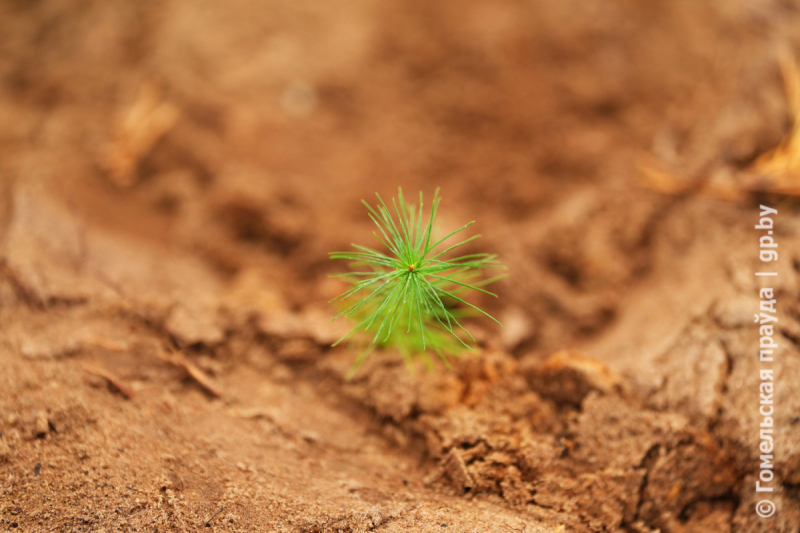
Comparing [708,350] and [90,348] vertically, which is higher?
[708,350]

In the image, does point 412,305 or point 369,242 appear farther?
point 369,242

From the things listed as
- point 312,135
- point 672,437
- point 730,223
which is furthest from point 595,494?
point 312,135

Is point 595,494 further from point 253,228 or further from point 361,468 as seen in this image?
point 253,228

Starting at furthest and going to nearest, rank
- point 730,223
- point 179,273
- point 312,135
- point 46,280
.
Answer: point 312,135 → point 179,273 → point 730,223 → point 46,280

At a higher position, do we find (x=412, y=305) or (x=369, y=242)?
(x=369, y=242)

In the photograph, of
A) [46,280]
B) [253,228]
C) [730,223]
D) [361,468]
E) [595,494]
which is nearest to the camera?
[595,494]

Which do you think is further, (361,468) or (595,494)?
(361,468)

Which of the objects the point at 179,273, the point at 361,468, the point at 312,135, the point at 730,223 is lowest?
the point at 361,468
